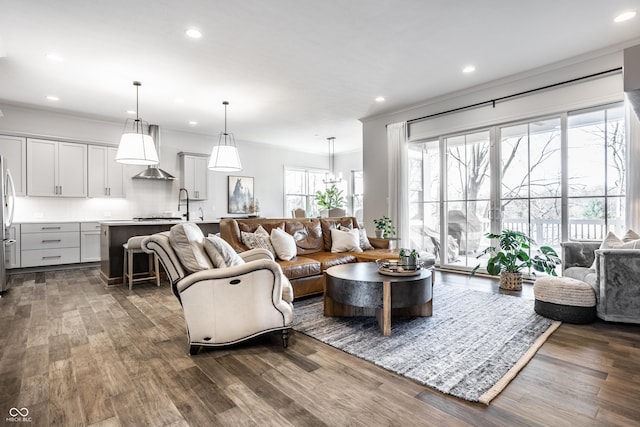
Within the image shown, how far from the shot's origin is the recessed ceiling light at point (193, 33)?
3.37 m

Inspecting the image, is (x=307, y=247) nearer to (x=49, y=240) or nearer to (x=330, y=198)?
(x=49, y=240)

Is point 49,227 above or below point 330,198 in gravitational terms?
below

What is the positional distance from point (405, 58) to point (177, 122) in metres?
4.92

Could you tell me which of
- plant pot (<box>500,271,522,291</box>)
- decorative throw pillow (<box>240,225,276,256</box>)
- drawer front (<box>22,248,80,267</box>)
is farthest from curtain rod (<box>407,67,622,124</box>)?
drawer front (<box>22,248,80,267</box>)

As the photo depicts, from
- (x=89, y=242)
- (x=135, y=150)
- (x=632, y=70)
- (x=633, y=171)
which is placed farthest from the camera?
(x=89, y=242)

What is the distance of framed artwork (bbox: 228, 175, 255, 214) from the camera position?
8.29m

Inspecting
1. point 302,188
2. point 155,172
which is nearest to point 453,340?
point 155,172

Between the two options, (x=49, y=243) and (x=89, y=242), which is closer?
(x=49, y=243)

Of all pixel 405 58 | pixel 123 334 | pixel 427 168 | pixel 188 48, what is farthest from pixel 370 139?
pixel 123 334

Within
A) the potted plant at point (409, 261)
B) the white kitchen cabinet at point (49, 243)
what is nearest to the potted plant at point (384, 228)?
the potted plant at point (409, 261)

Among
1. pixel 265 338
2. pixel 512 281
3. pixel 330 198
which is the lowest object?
pixel 265 338

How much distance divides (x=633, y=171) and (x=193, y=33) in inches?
201

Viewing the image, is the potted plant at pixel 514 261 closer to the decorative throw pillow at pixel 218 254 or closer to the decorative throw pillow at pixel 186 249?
the decorative throw pillow at pixel 218 254

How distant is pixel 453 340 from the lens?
8.47 feet
